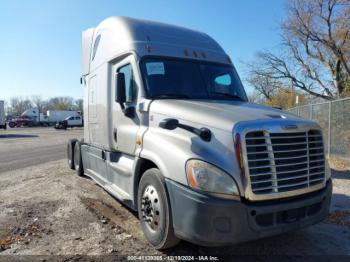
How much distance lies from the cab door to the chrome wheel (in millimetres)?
915

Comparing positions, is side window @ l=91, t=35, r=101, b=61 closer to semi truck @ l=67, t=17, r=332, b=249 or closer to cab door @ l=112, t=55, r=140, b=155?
semi truck @ l=67, t=17, r=332, b=249

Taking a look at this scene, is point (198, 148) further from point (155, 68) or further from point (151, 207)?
point (155, 68)

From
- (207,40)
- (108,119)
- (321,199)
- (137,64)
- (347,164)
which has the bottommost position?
(347,164)

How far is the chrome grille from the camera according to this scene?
3969 mm

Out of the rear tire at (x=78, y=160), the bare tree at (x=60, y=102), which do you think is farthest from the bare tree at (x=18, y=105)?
the rear tire at (x=78, y=160)

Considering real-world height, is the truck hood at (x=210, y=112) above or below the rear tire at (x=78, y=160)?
above

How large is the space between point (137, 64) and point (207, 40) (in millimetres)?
1809

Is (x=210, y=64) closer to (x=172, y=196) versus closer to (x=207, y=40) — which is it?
(x=207, y=40)

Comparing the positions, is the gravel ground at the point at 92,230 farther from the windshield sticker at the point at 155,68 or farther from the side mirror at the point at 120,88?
the windshield sticker at the point at 155,68

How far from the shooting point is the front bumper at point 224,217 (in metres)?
3.81

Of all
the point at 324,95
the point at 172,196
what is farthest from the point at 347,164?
the point at 324,95

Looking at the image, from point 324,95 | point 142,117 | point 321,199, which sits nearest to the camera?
point 321,199

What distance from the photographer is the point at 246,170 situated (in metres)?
3.90

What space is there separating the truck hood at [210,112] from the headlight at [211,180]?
51 centimetres
